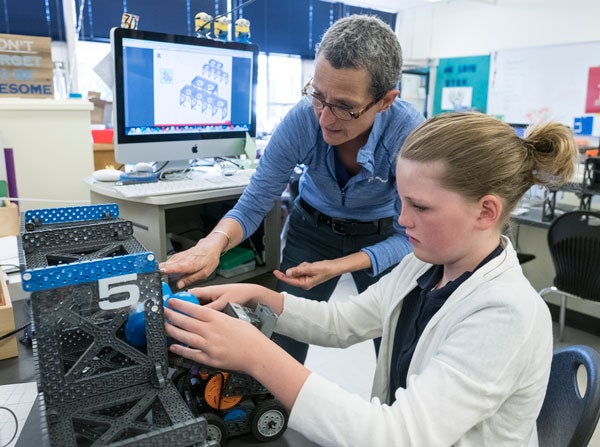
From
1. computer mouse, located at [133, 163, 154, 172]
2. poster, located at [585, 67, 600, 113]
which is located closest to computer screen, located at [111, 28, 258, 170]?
computer mouse, located at [133, 163, 154, 172]

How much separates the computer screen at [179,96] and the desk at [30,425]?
2.63ft

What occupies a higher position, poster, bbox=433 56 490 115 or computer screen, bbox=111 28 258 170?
Answer: poster, bbox=433 56 490 115

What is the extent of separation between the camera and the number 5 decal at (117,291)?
56cm

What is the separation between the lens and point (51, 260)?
0.69m

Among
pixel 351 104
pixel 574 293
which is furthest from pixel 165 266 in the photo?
pixel 574 293

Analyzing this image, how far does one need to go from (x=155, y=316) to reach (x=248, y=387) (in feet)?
0.68

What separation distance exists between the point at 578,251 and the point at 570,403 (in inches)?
65.5

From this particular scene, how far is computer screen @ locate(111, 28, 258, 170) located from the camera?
153 centimetres

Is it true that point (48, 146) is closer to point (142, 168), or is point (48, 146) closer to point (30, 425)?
point (142, 168)

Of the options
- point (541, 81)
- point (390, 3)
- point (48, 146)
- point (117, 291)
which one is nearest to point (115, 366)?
point (117, 291)

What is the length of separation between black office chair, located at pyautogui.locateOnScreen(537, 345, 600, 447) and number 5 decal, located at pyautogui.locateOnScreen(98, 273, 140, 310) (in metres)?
0.68

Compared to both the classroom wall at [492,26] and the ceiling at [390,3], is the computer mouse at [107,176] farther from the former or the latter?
the ceiling at [390,3]

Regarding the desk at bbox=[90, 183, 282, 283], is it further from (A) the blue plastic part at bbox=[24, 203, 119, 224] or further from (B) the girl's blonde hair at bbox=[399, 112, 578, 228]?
(B) the girl's blonde hair at bbox=[399, 112, 578, 228]

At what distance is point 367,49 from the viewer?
41.6 inches
